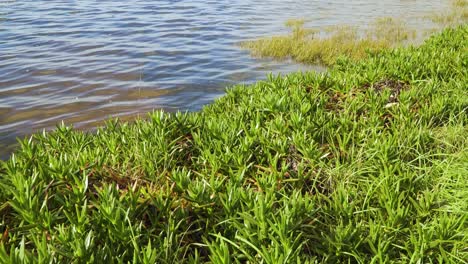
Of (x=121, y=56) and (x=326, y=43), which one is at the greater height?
(x=121, y=56)

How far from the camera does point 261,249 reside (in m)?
2.42

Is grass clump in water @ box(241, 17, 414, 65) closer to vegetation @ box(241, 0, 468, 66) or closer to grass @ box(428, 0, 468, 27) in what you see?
vegetation @ box(241, 0, 468, 66)

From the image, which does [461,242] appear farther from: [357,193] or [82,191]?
[82,191]

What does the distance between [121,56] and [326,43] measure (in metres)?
6.08

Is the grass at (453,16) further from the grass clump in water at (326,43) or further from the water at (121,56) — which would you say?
the grass clump in water at (326,43)

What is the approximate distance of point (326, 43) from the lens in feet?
42.8

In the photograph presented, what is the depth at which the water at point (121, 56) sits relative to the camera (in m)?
8.20

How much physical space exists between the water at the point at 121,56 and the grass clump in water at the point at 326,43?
0.71 meters

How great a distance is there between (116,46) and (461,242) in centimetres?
1125

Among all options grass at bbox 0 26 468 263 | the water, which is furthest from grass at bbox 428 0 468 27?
grass at bbox 0 26 468 263

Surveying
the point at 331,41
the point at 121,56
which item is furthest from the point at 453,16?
the point at 121,56

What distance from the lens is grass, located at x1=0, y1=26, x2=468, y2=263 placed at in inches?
94.9

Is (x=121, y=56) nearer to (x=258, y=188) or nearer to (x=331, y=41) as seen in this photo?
(x=331, y=41)

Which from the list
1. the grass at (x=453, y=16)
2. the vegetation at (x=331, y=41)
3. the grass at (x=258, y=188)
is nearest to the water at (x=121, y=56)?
the vegetation at (x=331, y=41)
